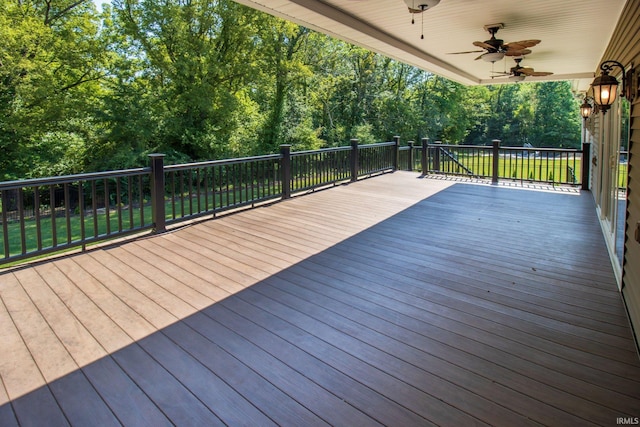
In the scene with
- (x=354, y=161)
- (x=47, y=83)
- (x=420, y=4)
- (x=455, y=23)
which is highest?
(x=47, y=83)

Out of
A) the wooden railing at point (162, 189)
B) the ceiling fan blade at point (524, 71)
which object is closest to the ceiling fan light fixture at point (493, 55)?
the ceiling fan blade at point (524, 71)

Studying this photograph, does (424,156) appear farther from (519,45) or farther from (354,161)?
(519,45)

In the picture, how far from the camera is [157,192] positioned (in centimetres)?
471

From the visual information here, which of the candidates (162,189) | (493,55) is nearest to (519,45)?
(493,55)

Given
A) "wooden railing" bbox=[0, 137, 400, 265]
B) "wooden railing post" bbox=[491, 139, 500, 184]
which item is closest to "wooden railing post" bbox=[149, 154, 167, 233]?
"wooden railing" bbox=[0, 137, 400, 265]

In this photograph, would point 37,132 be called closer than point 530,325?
No

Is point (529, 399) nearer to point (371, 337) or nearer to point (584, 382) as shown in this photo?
point (584, 382)

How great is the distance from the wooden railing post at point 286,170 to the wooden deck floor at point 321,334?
2.29 meters

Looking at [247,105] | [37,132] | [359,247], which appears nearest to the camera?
[359,247]

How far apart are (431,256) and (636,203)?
1.75m

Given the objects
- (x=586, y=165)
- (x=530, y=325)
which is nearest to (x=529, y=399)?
(x=530, y=325)

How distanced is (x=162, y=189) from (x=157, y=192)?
0.08 meters

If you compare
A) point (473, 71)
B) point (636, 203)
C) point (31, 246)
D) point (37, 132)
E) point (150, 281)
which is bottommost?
point (31, 246)

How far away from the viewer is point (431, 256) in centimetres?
401
